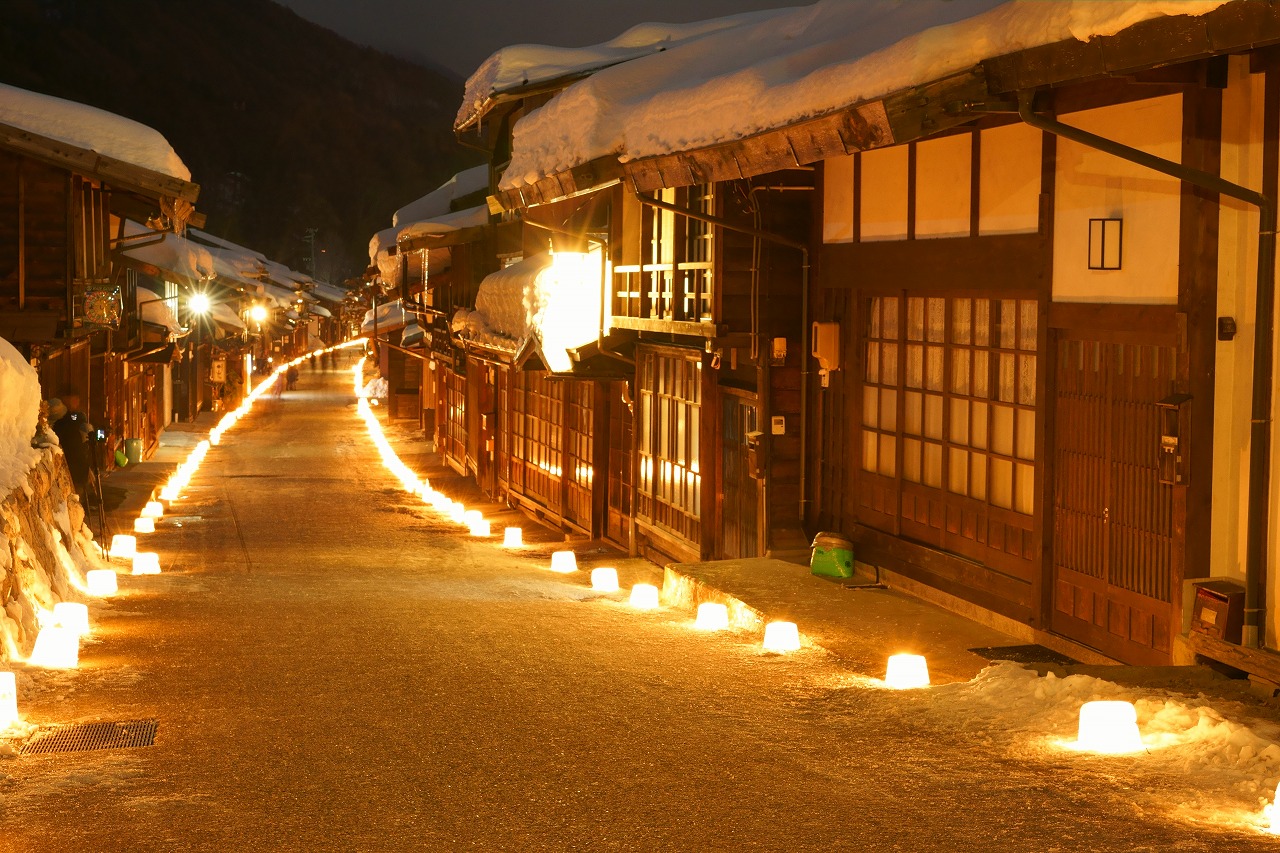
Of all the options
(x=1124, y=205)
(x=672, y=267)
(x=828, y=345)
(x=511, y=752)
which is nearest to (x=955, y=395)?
(x=828, y=345)

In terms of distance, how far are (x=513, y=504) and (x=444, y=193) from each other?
1546cm

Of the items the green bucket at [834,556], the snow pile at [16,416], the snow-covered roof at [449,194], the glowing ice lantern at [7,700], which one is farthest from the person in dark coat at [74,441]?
the snow-covered roof at [449,194]

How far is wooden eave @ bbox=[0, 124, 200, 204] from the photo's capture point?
20.9 metres

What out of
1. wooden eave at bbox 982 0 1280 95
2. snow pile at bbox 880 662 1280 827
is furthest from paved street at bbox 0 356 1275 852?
wooden eave at bbox 982 0 1280 95

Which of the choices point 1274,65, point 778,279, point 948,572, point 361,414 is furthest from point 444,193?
point 1274,65

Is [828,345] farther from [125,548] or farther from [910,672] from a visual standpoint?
[125,548]

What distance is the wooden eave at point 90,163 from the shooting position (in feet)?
68.5

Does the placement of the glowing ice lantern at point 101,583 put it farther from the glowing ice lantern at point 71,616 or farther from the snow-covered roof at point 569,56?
the snow-covered roof at point 569,56

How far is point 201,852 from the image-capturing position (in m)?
5.95

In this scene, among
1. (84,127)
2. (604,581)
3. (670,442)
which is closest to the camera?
(604,581)

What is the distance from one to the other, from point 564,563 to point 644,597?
4147mm

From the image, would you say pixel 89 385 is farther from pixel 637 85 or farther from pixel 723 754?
pixel 723 754

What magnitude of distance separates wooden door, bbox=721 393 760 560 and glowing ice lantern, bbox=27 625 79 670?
7354mm

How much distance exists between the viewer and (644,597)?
14.2 meters
